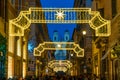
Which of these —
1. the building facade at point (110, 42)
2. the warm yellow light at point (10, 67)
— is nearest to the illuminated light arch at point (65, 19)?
the building facade at point (110, 42)

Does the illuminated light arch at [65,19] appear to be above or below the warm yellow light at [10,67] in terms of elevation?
above

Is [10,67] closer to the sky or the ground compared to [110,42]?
closer to the ground

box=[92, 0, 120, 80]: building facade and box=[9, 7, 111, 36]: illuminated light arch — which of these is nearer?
box=[9, 7, 111, 36]: illuminated light arch

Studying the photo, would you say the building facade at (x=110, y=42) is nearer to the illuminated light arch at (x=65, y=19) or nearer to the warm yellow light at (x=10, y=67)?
the illuminated light arch at (x=65, y=19)

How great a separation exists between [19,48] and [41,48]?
14.8 m

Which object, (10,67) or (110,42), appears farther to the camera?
(110,42)

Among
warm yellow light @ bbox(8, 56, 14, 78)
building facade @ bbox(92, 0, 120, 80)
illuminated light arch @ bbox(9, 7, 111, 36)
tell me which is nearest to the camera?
illuminated light arch @ bbox(9, 7, 111, 36)

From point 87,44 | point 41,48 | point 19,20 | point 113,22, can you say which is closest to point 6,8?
point 19,20

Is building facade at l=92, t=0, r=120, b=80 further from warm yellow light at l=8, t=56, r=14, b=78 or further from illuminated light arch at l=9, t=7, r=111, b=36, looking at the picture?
warm yellow light at l=8, t=56, r=14, b=78

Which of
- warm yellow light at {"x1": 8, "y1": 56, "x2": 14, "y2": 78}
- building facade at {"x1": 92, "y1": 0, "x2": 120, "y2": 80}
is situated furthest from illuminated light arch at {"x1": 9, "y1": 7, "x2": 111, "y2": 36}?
warm yellow light at {"x1": 8, "y1": 56, "x2": 14, "y2": 78}

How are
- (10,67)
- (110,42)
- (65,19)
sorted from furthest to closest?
(110,42)
(10,67)
(65,19)

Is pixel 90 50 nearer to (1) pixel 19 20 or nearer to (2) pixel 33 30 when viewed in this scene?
(2) pixel 33 30

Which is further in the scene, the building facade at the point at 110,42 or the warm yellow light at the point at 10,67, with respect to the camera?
the warm yellow light at the point at 10,67

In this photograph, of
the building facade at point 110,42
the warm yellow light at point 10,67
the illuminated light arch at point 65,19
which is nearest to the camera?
the illuminated light arch at point 65,19
